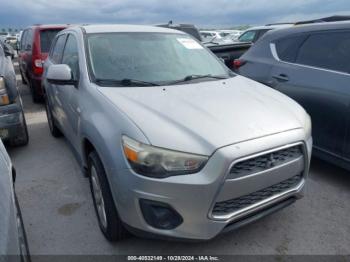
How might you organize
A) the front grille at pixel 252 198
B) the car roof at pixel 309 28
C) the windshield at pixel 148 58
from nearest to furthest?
the front grille at pixel 252 198 → the windshield at pixel 148 58 → the car roof at pixel 309 28

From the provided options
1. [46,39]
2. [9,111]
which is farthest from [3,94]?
[46,39]

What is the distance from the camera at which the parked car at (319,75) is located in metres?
3.16

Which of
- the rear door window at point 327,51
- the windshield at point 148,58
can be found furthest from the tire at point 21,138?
the rear door window at point 327,51

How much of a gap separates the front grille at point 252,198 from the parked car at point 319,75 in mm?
1111

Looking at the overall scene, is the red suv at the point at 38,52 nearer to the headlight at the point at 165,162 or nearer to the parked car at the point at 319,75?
the parked car at the point at 319,75

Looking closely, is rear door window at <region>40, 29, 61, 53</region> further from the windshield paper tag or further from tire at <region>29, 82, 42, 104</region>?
the windshield paper tag

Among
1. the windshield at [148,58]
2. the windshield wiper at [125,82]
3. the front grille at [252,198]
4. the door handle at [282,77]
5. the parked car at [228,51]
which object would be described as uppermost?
the windshield at [148,58]

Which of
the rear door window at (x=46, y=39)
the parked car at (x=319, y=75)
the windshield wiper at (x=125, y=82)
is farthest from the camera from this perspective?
the rear door window at (x=46, y=39)

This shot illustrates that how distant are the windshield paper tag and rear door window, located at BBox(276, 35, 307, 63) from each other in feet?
3.79

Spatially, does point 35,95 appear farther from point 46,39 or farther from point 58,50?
point 58,50

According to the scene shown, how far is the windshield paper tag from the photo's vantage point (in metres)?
3.47

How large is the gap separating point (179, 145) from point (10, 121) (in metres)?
2.81

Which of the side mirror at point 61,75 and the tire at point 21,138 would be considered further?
the tire at point 21,138

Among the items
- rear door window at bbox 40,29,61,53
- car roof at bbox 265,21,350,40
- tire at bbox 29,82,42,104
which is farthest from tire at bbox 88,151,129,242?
tire at bbox 29,82,42,104
